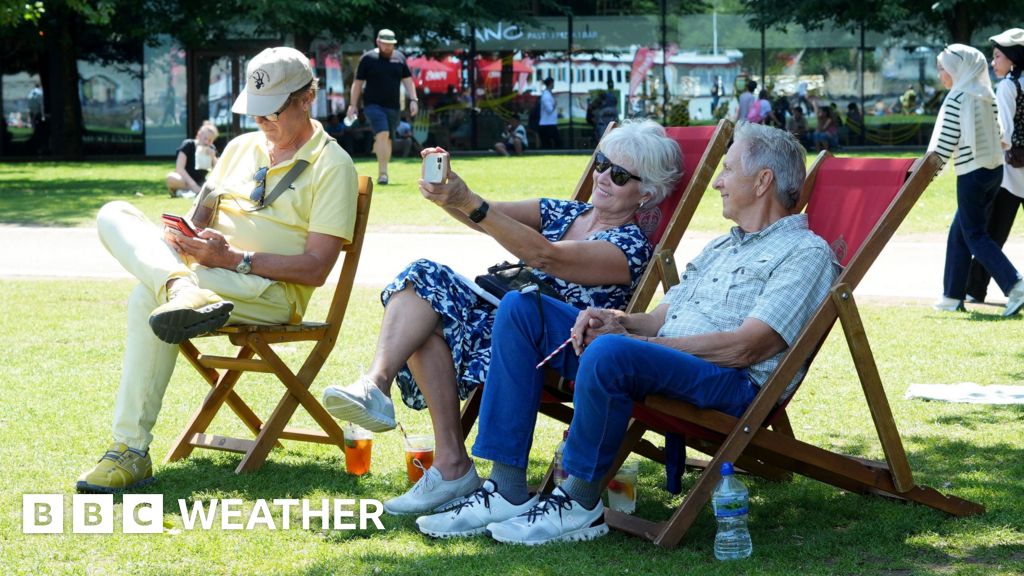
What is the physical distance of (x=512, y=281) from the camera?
4.77 meters

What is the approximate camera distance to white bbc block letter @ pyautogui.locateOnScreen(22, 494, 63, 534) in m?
4.23

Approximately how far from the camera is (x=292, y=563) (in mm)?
3889

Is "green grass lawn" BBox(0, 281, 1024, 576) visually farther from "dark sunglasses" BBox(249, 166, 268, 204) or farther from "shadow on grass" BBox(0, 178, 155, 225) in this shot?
Answer: "shadow on grass" BBox(0, 178, 155, 225)

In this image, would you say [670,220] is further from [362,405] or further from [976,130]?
[976,130]

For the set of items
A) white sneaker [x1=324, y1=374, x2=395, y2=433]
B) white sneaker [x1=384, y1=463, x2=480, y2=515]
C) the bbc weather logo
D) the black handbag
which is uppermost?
the black handbag

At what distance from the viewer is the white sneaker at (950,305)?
27.9 feet


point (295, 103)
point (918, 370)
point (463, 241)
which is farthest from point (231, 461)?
point (463, 241)

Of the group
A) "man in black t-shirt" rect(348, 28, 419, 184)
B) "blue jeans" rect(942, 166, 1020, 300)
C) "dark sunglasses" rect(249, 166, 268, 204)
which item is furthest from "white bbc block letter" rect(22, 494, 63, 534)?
"man in black t-shirt" rect(348, 28, 419, 184)

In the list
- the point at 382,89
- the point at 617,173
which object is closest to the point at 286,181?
the point at 617,173

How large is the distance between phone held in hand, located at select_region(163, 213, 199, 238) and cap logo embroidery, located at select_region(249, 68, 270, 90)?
0.60m

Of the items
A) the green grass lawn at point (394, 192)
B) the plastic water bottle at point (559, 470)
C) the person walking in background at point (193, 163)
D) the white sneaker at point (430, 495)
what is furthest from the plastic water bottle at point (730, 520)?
the person walking in background at point (193, 163)

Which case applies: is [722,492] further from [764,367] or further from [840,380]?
[840,380]

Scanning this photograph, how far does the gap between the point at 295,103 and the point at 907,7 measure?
26.6 meters

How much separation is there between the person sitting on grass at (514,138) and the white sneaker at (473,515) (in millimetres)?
25617
